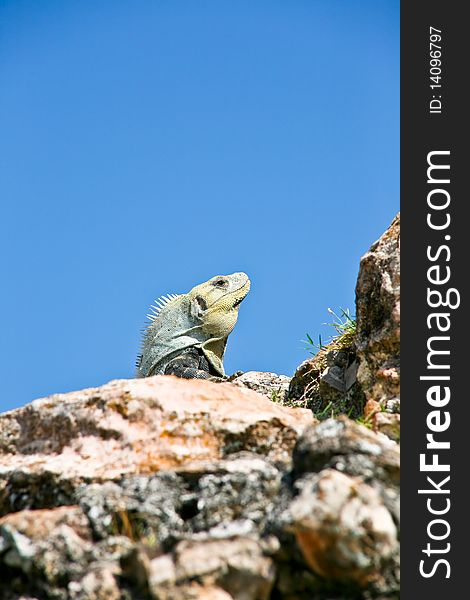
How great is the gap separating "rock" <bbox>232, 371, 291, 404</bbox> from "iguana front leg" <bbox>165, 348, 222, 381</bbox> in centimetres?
85

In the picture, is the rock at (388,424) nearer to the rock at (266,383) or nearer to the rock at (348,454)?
the rock at (348,454)

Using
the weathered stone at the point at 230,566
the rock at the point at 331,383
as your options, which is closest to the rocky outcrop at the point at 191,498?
the weathered stone at the point at 230,566

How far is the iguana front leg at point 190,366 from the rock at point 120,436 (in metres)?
5.71

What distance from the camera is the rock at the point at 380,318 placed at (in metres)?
6.20

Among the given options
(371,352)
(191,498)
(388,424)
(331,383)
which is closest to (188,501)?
(191,498)

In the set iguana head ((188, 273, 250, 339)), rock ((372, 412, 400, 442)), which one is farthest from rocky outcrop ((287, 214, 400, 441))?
iguana head ((188, 273, 250, 339))

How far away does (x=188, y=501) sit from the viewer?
159 inches

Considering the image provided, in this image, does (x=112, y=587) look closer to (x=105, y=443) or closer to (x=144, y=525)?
(x=144, y=525)

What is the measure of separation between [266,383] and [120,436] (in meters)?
5.02

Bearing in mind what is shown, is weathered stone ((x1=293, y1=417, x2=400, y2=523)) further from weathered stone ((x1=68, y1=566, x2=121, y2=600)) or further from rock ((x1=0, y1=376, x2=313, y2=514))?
weathered stone ((x1=68, y1=566, x2=121, y2=600))

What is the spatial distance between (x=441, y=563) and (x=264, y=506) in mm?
817

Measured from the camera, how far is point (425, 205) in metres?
4.82

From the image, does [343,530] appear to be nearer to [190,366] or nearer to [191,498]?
[191,498]

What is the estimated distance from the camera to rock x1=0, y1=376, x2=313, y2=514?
4574 mm
